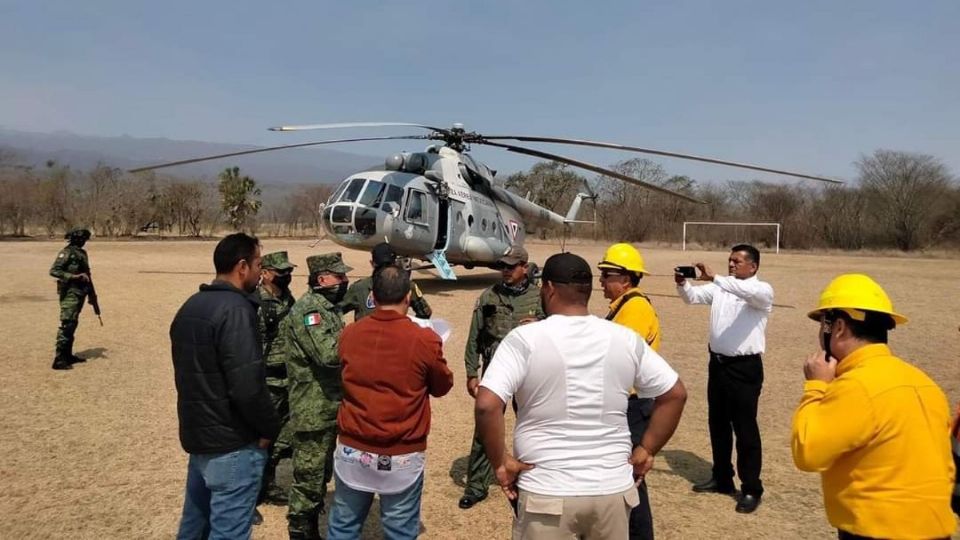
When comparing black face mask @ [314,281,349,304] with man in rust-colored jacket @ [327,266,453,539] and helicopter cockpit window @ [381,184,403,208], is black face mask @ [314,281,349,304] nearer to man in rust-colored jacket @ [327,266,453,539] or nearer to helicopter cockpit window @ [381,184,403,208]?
man in rust-colored jacket @ [327,266,453,539]

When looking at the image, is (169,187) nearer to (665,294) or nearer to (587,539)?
(665,294)

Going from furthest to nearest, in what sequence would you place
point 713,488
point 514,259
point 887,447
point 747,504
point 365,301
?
point 365,301, point 713,488, point 514,259, point 747,504, point 887,447

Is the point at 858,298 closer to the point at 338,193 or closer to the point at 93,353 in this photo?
the point at 93,353

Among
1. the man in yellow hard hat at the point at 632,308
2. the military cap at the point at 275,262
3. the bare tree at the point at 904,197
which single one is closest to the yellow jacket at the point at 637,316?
the man in yellow hard hat at the point at 632,308

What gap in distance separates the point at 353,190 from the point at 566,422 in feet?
40.7

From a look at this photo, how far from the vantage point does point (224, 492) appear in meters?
2.91

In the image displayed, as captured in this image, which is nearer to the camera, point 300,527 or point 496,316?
point 300,527

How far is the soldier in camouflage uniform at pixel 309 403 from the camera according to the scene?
363 cm

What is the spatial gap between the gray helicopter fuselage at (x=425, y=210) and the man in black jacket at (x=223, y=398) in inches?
435

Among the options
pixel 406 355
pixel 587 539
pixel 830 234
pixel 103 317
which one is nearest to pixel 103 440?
pixel 406 355

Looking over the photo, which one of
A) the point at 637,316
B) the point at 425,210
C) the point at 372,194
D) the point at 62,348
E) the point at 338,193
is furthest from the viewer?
the point at 425,210

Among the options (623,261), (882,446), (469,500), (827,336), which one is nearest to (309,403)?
(469,500)

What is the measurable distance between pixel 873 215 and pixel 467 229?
41534mm

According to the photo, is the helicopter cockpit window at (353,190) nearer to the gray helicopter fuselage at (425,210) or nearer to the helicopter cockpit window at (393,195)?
the gray helicopter fuselage at (425,210)
